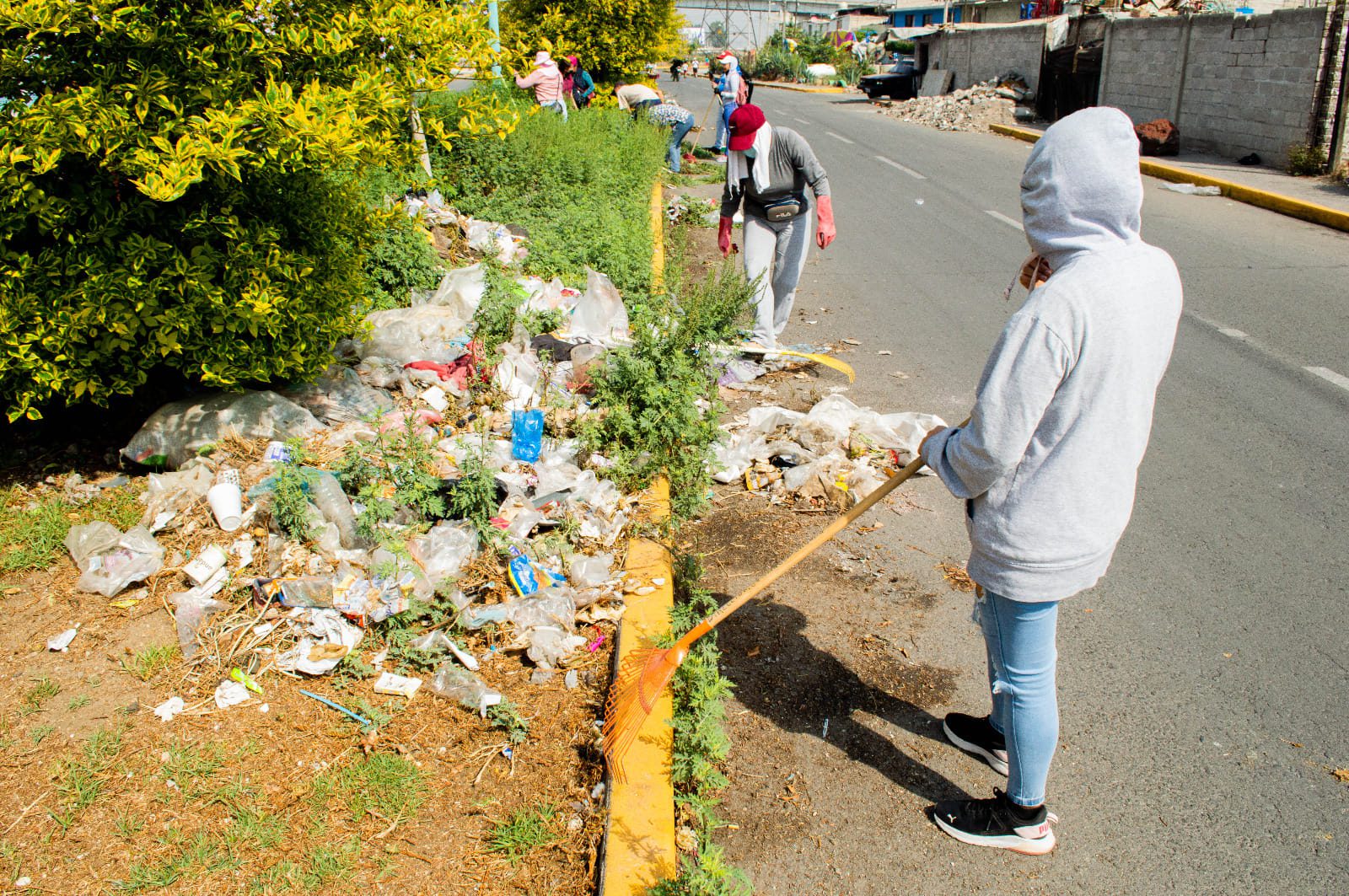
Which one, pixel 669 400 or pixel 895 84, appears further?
pixel 895 84

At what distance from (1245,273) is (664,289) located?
5634 millimetres

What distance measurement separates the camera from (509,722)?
2988 millimetres

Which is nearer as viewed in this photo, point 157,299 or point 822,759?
point 822,759

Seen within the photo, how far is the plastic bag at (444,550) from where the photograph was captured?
3.54 m

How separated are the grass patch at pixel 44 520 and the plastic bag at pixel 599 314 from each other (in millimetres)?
2804

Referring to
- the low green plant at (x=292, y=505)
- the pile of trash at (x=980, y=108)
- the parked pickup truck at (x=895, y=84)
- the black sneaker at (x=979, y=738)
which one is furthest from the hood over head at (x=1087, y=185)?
the parked pickup truck at (x=895, y=84)

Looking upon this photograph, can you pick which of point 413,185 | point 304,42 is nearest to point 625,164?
point 413,185

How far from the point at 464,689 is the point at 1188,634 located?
8.82 feet

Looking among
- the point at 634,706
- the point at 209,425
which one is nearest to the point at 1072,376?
the point at 634,706

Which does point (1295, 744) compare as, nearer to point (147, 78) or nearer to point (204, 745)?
point (204, 745)

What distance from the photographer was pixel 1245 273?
8648 mm

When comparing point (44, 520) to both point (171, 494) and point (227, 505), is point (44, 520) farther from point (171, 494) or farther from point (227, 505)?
point (227, 505)

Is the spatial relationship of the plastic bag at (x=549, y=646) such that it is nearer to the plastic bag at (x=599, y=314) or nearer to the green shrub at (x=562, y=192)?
the plastic bag at (x=599, y=314)

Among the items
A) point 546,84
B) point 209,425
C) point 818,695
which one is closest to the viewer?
point 818,695
